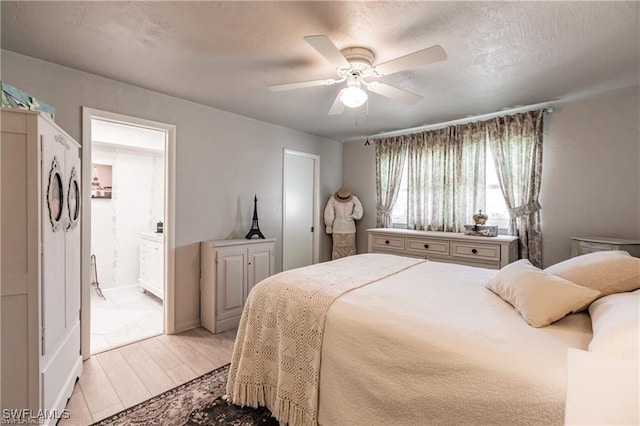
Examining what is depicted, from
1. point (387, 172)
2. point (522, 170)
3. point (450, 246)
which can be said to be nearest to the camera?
point (522, 170)

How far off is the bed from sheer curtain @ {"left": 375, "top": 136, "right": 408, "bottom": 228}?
2.32 metres

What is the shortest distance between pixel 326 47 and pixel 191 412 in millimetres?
2360

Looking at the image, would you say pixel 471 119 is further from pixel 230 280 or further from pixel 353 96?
pixel 230 280

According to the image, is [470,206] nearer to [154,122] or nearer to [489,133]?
[489,133]

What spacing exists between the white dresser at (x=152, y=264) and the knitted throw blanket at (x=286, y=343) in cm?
259

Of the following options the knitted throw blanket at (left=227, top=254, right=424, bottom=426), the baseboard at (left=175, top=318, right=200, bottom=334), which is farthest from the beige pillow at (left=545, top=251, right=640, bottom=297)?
the baseboard at (left=175, top=318, right=200, bottom=334)

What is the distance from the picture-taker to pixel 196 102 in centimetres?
306

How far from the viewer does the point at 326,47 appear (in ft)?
5.10

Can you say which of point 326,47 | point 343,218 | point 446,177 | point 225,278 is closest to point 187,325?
point 225,278

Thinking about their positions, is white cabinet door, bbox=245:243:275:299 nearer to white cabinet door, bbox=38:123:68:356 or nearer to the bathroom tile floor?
the bathroom tile floor

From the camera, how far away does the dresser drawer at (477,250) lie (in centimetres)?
298

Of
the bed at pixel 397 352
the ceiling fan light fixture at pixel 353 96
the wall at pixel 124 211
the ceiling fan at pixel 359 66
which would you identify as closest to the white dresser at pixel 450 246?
the bed at pixel 397 352

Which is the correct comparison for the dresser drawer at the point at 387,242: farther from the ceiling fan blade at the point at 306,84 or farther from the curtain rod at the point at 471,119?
the ceiling fan blade at the point at 306,84

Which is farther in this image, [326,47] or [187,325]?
[187,325]
